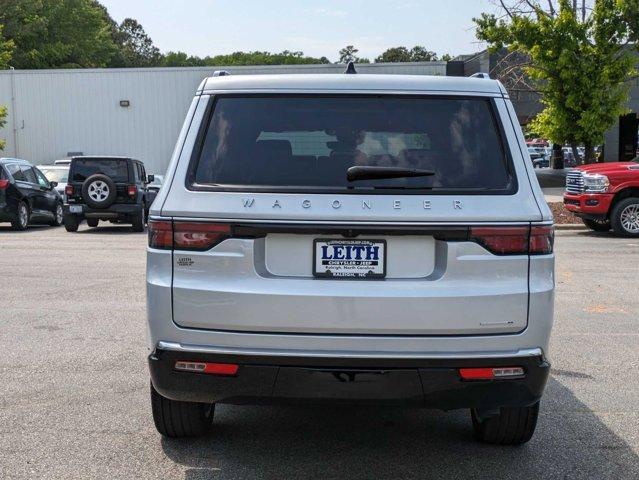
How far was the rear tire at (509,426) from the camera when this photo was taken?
173 inches

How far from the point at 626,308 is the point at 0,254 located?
10000mm

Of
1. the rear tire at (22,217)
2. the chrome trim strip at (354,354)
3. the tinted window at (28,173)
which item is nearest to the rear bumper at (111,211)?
the rear tire at (22,217)

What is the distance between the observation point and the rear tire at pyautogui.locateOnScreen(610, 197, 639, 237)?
1677 centimetres

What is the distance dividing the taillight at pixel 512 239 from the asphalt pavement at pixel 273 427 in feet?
3.86

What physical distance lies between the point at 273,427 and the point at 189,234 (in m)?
1.64

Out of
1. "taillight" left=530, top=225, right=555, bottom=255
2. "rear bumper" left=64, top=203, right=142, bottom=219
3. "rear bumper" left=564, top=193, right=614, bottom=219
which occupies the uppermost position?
"taillight" left=530, top=225, right=555, bottom=255

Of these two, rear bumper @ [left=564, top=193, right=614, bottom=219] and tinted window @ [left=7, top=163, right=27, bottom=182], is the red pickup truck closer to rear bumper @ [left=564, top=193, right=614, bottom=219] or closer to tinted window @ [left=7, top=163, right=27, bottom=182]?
rear bumper @ [left=564, top=193, right=614, bottom=219]

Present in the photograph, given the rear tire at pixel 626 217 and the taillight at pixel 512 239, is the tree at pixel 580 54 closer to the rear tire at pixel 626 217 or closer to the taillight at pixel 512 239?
the rear tire at pixel 626 217

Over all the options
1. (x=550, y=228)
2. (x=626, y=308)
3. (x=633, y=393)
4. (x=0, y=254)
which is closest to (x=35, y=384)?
(x=550, y=228)

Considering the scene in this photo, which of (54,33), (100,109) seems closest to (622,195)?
(100,109)

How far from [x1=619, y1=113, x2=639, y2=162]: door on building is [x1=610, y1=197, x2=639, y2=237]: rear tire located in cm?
2127

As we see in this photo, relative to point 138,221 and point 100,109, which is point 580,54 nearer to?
point 138,221

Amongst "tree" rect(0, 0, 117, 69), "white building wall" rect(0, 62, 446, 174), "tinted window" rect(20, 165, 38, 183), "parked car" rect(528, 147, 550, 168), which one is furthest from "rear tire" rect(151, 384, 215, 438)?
"tree" rect(0, 0, 117, 69)

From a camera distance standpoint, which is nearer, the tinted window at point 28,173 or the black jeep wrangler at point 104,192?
the black jeep wrangler at point 104,192
